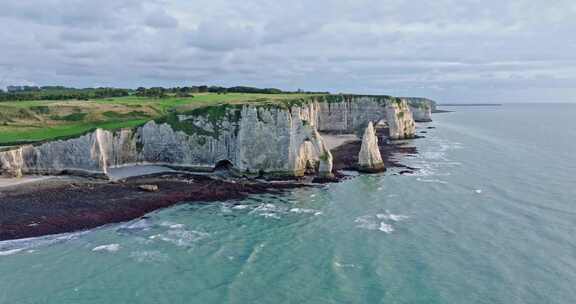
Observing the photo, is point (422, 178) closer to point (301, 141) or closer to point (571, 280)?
point (301, 141)

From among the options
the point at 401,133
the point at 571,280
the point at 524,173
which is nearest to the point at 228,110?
the point at 524,173

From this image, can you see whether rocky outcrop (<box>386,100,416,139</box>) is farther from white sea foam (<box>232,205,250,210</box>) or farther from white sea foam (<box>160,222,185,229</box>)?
white sea foam (<box>160,222,185,229</box>)

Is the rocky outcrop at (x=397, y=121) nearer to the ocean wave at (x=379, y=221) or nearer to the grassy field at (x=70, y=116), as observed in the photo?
the grassy field at (x=70, y=116)

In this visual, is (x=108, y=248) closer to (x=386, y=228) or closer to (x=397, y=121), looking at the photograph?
(x=386, y=228)

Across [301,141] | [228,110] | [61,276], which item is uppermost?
[228,110]

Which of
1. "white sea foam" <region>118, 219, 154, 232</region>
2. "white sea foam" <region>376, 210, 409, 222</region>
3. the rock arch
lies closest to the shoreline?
"white sea foam" <region>118, 219, 154, 232</region>

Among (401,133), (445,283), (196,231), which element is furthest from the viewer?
(401,133)

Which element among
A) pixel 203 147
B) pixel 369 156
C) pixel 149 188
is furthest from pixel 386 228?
pixel 203 147

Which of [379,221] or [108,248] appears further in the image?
[379,221]
